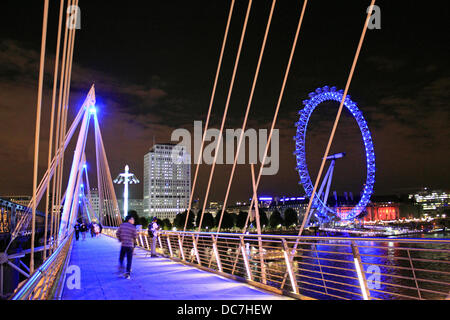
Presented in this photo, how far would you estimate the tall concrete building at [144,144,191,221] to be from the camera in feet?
379

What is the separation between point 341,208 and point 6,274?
10368cm

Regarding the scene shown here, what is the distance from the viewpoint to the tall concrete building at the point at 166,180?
11556 centimetres

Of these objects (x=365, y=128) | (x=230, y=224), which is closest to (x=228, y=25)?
(x=365, y=128)

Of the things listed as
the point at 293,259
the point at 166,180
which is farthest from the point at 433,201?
the point at 293,259

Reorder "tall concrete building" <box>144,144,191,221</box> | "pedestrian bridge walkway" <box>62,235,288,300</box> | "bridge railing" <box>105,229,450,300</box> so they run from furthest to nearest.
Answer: "tall concrete building" <box>144,144,191,221</box> < "pedestrian bridge walkway" <box>62,235,288,300</box> < "bridge railing" <box>105,229,450,300</box>

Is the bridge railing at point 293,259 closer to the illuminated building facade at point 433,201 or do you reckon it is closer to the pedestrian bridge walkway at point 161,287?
the pedestrian bridge walkway at point 161,287

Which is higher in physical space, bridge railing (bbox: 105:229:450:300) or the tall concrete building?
the tall concrete building

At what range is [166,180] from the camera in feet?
390

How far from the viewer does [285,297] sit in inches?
202

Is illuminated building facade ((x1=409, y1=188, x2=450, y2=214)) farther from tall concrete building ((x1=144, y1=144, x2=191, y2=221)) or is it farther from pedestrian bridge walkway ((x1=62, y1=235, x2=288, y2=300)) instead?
pedestrian bridge walkway ((x1=62, y1=235, x2=288, y2=300))

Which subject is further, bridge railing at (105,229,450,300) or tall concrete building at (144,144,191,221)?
tall concrete building at (144,144,191,221)

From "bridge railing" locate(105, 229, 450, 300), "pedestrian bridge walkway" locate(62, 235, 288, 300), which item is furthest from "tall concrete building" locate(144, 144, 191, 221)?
"pedestrian bridge walkway" locate(62, 235, 288, 300)

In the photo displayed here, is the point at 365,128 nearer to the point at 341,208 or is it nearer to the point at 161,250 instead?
the point at 161,250

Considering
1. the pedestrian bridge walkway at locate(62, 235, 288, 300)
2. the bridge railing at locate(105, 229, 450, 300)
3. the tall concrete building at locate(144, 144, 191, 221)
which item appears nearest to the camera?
the bridge railing at locate(105, 229, 450, 300)
